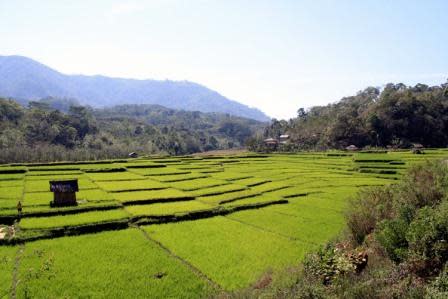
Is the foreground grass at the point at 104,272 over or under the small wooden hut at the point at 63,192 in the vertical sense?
under

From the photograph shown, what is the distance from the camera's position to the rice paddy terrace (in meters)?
11.3

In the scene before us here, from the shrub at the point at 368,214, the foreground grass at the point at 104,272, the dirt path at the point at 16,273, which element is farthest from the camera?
the shrub at the point at 368,214

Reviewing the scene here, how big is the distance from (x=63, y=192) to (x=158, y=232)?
6.58m

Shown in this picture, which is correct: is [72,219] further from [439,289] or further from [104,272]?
[439,289]

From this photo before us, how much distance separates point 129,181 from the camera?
30.2 metres

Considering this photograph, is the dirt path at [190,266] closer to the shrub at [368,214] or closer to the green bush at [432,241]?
the shrub at [368,214]

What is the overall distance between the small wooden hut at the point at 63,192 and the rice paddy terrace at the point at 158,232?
2.17ft

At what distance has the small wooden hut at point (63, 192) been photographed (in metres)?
20.1

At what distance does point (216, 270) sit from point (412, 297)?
22.9ft

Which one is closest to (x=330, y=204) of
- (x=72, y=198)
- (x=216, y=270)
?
(x=216, y=270)

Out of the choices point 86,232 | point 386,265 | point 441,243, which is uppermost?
point 441,243

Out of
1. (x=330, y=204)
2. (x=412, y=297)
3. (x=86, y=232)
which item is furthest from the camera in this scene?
(x=330, y=204)

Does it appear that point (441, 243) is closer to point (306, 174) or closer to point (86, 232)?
point (86, 232)

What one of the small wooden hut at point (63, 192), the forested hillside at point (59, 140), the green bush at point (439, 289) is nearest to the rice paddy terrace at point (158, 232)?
the small wooden hut at point (63, 192)
